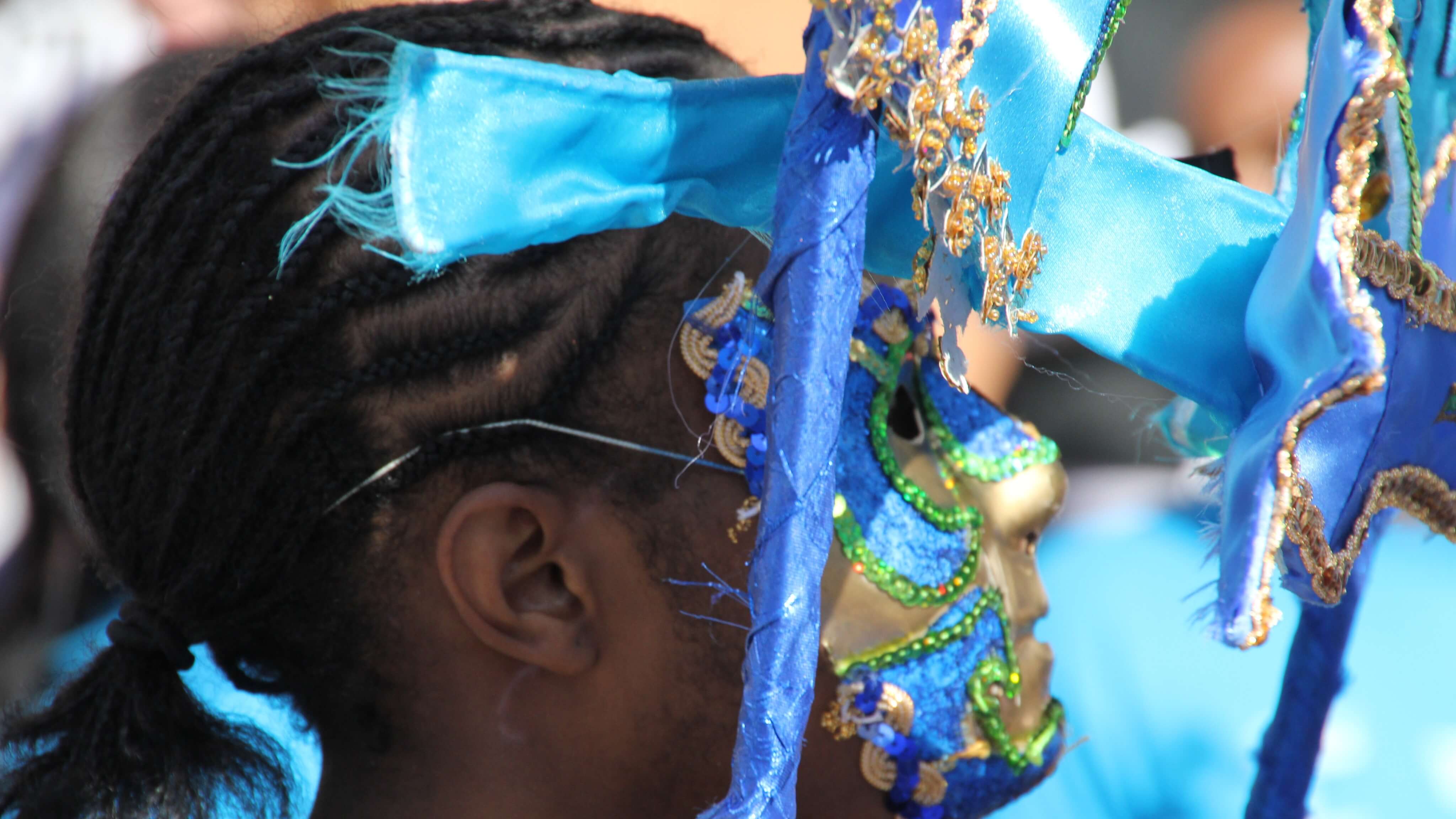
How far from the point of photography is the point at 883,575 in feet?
3.23

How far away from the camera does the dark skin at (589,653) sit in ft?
3.19

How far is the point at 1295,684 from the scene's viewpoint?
3.81 ft

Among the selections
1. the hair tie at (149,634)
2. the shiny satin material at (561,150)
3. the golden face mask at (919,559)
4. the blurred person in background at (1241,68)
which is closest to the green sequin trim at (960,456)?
the golden face mask at (919,559)

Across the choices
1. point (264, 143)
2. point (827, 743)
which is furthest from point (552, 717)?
point (264, 143)

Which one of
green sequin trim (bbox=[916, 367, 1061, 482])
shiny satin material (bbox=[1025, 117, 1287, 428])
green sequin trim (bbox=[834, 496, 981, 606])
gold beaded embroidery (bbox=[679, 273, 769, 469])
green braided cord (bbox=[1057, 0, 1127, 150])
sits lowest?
green sequin trim (bbox=[834, 496, 981, 606])

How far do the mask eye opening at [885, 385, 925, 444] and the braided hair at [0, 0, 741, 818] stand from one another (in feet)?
0.74

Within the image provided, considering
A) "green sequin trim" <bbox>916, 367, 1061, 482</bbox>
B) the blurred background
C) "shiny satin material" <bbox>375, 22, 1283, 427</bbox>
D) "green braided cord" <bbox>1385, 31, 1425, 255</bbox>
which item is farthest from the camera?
the blurred background

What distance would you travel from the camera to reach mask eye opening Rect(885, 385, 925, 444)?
1.08 m

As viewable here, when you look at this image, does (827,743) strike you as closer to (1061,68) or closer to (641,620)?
(641,620)

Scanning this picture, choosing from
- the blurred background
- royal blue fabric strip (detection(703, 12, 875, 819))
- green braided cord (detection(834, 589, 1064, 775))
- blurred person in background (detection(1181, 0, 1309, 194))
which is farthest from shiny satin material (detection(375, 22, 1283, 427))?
blurred person in background (detection(1181, 0, 1309, 194))

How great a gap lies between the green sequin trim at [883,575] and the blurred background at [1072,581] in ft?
2.02

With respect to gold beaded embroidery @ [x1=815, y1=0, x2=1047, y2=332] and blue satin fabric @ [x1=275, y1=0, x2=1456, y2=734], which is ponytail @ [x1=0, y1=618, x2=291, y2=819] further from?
gold beaded embroidery @ [x1=815, y1=0, x2=1047, y2=332]

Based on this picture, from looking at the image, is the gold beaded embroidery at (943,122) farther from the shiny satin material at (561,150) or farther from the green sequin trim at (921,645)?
the green sequin trim at (921,645)

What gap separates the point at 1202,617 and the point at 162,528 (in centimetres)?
87
